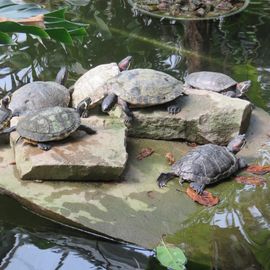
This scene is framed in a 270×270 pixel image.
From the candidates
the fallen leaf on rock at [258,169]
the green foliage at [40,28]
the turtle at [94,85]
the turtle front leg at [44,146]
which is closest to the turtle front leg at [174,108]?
the turtle at [94,85]

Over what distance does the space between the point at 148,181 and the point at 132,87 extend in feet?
2.88

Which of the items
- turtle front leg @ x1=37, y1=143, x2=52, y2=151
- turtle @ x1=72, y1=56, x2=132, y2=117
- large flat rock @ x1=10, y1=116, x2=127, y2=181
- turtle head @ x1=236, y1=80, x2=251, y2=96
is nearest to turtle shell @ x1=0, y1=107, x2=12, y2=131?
large flat rock @ x1=10, y1=116, x2=127, y2=181

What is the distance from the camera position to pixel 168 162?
145 inches

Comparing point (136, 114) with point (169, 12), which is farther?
point (169, 12)

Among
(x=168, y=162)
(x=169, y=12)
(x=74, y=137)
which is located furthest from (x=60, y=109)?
(x=169, y=12)

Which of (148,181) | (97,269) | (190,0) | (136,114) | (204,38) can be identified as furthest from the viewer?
(190,0)

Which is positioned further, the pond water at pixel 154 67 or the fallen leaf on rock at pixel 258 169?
the fallen leaf on rock at pixel 258 169

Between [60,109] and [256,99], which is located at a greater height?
[60,109]

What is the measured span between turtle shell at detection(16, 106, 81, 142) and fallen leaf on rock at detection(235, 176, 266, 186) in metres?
1.25

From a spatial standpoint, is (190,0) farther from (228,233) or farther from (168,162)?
(228,233)

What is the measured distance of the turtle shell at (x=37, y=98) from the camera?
4.12 meters

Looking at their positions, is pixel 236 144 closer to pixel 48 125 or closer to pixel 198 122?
pixel 198 122

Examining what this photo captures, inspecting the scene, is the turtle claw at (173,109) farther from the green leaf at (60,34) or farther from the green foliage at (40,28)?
the green leaf at (60,34)

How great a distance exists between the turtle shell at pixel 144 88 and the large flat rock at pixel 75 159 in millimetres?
434
